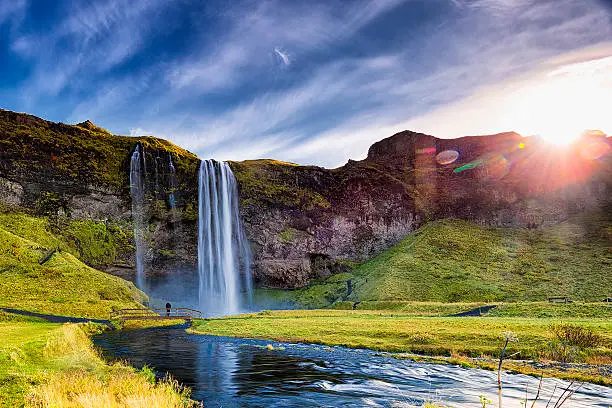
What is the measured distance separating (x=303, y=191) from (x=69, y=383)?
9406 cm

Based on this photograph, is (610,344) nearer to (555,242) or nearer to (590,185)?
(555,242)

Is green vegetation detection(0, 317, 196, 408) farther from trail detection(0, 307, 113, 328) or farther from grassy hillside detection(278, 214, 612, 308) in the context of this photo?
grassy hillside detection(278, 214, 612, 308)

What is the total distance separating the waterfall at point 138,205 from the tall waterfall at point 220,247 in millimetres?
11696

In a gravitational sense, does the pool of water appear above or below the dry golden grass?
below

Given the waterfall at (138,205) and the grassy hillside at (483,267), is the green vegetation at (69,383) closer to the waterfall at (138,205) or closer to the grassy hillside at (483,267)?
the grassy hillside at (483,267)

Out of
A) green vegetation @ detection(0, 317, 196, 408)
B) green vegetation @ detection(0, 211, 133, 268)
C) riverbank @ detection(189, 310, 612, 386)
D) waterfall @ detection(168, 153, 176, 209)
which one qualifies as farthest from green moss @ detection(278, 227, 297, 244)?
green vegetation @ detection(0, 317, 196, 408)

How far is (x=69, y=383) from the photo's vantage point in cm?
1347

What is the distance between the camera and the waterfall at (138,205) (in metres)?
81.4

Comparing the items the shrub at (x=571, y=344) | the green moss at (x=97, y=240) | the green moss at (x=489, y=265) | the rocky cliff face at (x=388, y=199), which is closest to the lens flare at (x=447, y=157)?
the rocky cliff face at (x=388, y=199)

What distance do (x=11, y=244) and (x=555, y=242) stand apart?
112718 millimetres

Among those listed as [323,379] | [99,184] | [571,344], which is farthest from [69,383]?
[99,184]

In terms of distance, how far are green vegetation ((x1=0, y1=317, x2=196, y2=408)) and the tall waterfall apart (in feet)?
206

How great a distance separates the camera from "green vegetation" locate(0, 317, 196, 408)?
11336 millimetres

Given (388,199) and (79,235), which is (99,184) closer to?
(79,235)
